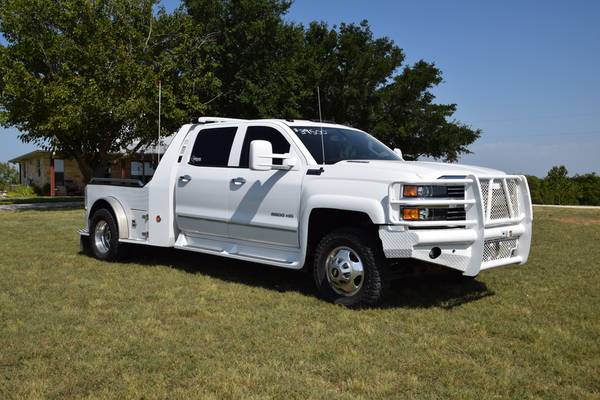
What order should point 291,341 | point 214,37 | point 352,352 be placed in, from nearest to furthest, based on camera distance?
point 352,352 < point 291,341 < point 214,37

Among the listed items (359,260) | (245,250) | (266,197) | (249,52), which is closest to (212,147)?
(266,197)

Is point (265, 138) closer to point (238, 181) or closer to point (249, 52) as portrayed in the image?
point (238, 181)

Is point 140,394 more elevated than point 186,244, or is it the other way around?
point 186,244

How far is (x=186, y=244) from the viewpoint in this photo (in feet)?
25.2

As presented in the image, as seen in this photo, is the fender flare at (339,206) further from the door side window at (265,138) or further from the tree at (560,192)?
the tree at (560,192)

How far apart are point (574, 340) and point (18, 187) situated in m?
43.7

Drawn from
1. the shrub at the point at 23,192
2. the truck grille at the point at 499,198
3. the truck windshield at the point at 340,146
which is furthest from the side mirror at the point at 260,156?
the shrub at the point at 23,192

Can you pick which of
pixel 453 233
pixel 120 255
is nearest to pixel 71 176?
pixel 120 255

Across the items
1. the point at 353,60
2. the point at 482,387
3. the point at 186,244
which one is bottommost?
the point at 482,387

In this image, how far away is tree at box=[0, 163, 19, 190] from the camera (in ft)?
143

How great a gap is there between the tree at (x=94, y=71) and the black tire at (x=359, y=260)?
1622 cm

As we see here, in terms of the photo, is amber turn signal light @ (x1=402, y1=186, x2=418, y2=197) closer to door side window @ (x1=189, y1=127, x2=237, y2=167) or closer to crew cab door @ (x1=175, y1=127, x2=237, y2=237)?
crew cab door @ (x1=175, y1=127, x2=237, y2=237)

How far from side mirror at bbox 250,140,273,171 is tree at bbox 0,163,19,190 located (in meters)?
41.8

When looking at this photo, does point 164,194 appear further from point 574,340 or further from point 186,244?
point 574,340
